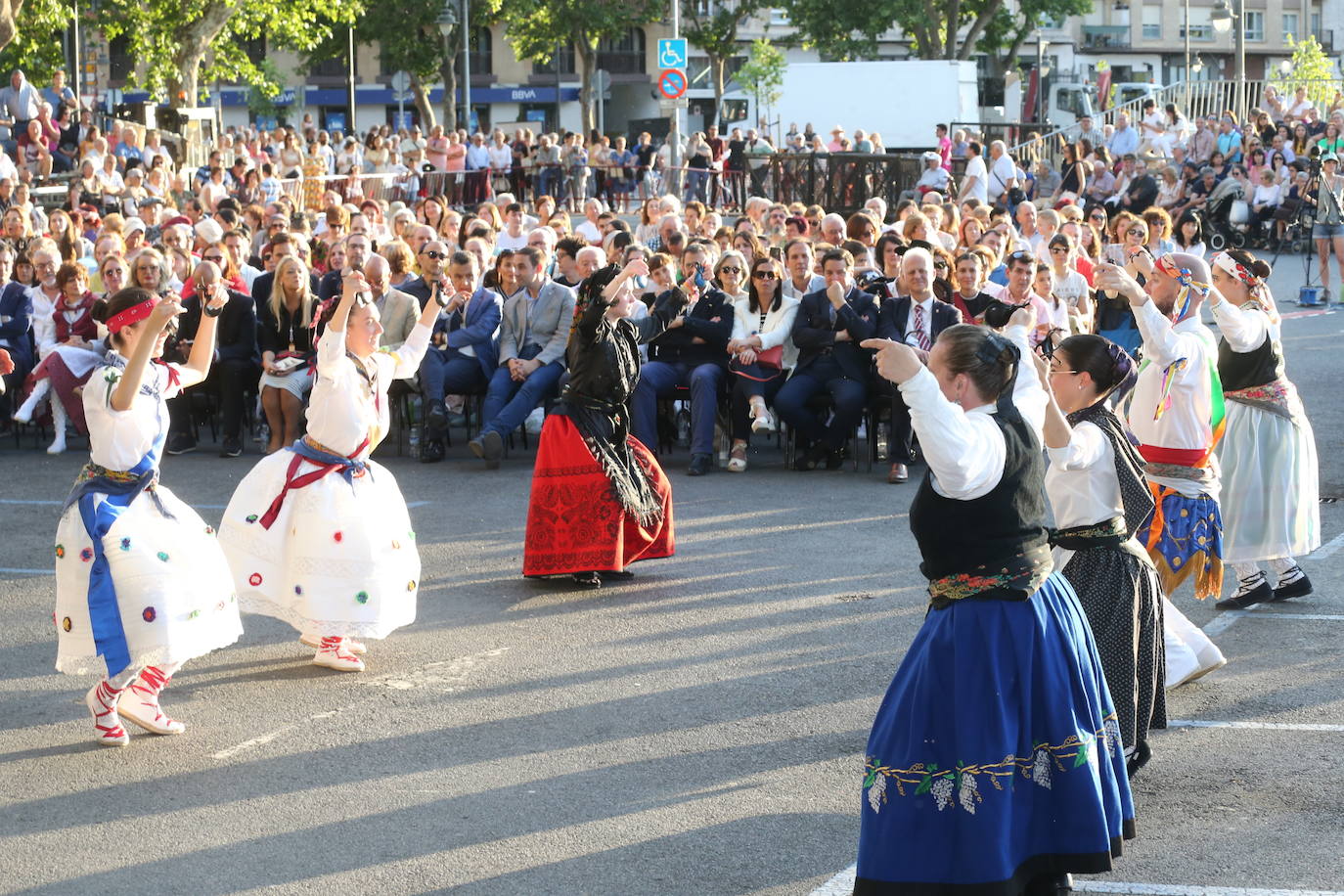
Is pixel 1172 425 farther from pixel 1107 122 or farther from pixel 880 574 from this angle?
pixel 1107 122

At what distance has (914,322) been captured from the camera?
1221cm

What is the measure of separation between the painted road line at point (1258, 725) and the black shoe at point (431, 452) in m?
7.36

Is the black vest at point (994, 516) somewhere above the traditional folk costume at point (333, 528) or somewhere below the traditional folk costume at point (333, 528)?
above

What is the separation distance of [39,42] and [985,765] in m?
37.3

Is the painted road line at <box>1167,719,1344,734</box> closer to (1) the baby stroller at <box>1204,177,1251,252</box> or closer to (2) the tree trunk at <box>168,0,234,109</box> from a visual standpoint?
(1) the baby stroller at <box>1204,177,1251,252</box>

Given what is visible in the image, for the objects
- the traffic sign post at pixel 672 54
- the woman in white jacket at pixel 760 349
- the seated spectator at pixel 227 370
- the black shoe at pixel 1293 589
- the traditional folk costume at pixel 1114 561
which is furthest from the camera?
the traffic sign post at pixel 672 54

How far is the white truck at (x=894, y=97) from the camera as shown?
38.5m

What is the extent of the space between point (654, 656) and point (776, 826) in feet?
7.17

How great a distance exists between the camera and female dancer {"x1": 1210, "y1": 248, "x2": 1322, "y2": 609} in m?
8.34

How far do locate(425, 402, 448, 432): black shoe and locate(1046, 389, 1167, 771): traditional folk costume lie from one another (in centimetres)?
760

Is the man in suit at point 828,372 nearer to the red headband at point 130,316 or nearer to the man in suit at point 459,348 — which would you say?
the man in suit at point 459,348

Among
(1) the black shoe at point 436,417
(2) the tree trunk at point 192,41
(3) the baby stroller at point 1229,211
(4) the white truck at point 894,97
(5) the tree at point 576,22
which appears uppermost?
(5) the tree at point 576,22

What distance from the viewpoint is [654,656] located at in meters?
7.70

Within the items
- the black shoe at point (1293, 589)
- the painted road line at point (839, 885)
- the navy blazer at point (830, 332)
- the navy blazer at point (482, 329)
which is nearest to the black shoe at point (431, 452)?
the navy blazer at point (482, 329)
